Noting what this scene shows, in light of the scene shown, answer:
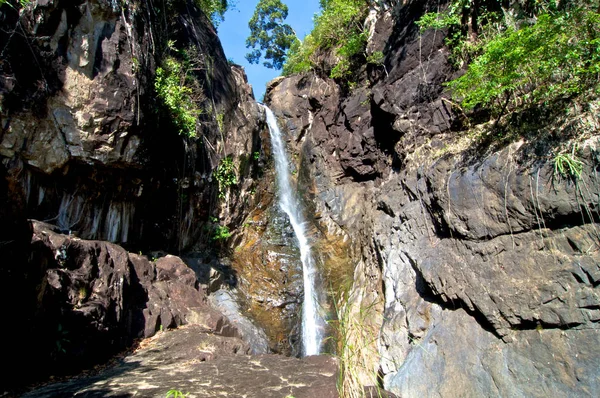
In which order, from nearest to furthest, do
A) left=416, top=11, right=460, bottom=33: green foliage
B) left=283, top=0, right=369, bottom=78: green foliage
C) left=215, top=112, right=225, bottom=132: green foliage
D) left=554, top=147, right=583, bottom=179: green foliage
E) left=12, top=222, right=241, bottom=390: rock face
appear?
left=554, top=147, right=583, bottom=179: green foliage < left=12, top=222, right=241, bottom=390: rock face < left=416, top=11, right=460, bottom=33: green foliage < left=215, top=112, right=225, bottom=132: green foliage < left=283, top=0, right=369, bottom=78: green foliage

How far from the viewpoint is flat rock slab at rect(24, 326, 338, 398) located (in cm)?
477

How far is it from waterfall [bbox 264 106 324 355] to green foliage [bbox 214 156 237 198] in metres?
2.43

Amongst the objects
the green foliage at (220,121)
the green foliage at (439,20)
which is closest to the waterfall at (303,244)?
the green foliage at (220,121)

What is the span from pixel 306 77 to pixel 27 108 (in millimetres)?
11653

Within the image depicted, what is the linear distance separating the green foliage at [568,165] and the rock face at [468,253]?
77mm

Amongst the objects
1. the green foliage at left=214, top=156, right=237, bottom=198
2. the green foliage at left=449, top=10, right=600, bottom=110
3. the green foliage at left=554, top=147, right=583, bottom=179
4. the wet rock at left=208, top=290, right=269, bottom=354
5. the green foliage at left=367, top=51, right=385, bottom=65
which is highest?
the green foliage at left=367, top=51, right=385, bottom=65

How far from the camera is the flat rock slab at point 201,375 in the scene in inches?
188

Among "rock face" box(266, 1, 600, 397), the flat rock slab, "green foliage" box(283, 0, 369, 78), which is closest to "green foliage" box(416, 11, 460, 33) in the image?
"rock face" box(266, 1, 600, 397)

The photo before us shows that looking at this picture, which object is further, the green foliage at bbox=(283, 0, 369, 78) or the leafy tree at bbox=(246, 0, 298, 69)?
the leafy tree at bbox=(246, 0, 298, 69)

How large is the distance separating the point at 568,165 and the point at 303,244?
8569mm

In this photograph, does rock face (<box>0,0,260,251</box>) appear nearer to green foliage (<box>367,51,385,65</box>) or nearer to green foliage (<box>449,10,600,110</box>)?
green foliage (<box>367,51,385,65</box>)

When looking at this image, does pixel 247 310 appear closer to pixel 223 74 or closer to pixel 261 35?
pixel 223 74

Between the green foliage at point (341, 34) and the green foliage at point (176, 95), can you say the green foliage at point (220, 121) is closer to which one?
the green foliage at point (176, 95)

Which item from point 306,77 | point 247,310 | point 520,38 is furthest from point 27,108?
point 306,77
